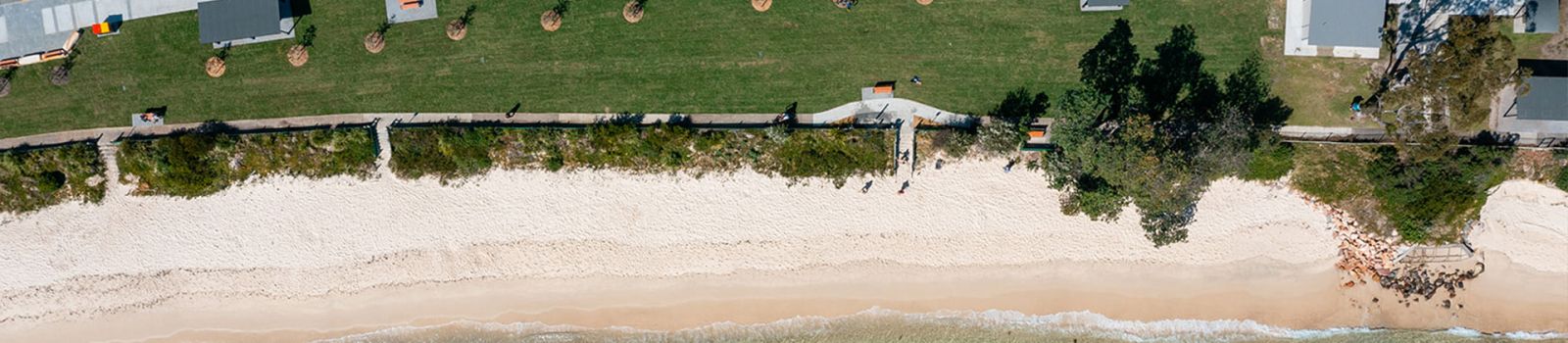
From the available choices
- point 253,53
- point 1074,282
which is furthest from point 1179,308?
point 253,53

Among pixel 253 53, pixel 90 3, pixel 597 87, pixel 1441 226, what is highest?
pixel 90 3

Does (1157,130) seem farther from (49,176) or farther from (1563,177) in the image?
(49,176)

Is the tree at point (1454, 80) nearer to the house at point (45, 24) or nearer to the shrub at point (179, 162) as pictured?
the shrub at point (179, 162)

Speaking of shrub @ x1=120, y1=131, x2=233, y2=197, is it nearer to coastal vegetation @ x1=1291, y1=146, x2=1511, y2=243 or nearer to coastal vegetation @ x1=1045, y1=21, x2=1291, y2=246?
coastal vegetation @ x1=1045, y1=21, x2=1291, y2=246

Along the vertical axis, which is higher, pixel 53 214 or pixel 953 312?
pixel 53 214

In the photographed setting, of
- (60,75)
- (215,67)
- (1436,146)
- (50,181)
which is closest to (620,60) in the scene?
(215,67)

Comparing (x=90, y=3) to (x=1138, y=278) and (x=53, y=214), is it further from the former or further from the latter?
(x=1138, y=278)
